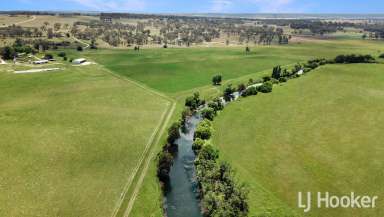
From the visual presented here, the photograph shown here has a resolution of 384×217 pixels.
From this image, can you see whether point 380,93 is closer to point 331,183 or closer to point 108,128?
point 331,183

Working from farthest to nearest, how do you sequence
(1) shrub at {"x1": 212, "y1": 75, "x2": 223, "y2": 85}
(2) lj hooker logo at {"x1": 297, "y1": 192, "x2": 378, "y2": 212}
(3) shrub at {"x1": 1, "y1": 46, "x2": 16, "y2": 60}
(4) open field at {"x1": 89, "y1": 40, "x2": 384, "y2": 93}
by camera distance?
(3) shrub at {"x1": 1, "y1": 46, "x2": 16, "y2": 60} → (4) open field at {"x1": 89, "y1": 40, "x2": 384, "y2": 93} → (1) shrub at {"x1": 212, "y1": 75, "x2": 223, "y2": 85} → (2) lj hooker logo at {"x1": 297, "y1": 192, "x2": 378, "y2": 212}

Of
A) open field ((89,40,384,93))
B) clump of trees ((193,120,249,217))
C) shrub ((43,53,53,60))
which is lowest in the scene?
clump of trees ((193,120,249,217))

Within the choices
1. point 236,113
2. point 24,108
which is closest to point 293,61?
point 236,113

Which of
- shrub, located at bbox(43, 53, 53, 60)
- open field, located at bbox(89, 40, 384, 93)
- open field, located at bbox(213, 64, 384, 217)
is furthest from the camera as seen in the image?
shrub, located at bbox(43, 53, 53, 60)

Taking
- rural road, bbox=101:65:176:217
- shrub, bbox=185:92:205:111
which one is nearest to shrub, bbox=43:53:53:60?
rural road, bbox=101:65:176:217

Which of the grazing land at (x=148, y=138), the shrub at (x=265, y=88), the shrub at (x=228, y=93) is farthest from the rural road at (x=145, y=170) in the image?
the shrub at (x=265, y=88)

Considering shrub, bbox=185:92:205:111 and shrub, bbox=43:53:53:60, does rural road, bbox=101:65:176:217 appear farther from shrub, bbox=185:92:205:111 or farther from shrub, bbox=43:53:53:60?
shrub, bbox=43:53:53:60

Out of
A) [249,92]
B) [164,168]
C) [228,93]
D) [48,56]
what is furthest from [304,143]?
[48,56]
